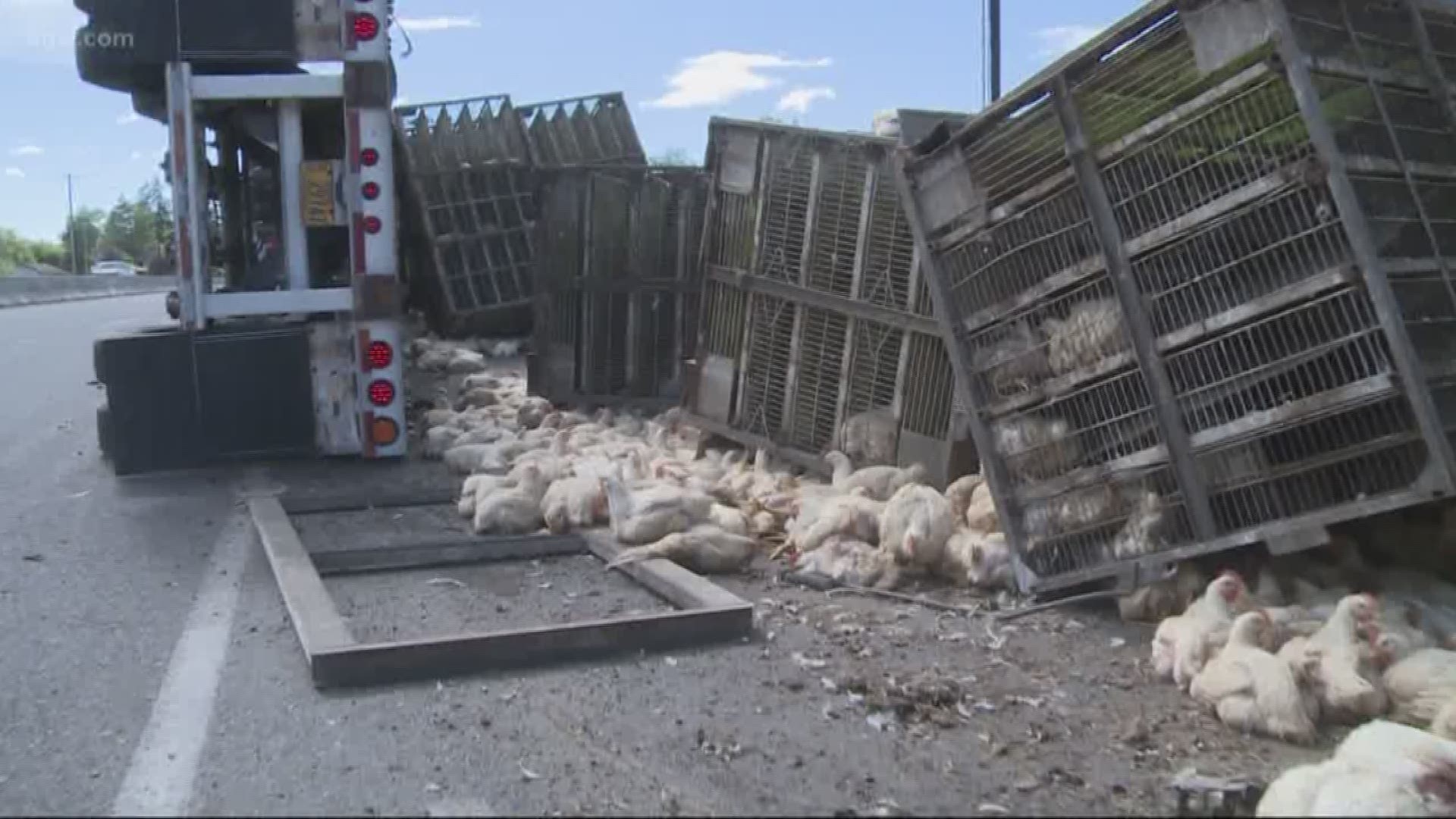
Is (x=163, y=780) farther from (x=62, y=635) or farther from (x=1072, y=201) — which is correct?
(x=1072, y=201)

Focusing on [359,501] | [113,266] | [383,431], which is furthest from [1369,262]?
[113,266]

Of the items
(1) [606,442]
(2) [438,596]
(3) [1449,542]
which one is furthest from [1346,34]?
(1) [606,442]

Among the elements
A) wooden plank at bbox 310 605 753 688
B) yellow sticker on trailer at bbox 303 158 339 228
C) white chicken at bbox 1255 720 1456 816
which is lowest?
white chicken at bbox 1255 720 1456 816

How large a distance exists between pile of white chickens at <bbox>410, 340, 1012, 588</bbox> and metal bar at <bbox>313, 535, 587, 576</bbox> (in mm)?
220

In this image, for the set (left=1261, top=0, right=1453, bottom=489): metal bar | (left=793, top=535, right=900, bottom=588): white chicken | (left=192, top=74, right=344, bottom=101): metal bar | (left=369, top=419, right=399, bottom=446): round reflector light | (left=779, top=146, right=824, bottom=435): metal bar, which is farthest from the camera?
(left=369, top=419, right=399, bottom=446): round reflector light

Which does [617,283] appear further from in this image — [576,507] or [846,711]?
[846,711]

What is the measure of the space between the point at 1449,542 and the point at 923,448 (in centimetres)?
265

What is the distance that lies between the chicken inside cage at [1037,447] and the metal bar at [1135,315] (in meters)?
0.48

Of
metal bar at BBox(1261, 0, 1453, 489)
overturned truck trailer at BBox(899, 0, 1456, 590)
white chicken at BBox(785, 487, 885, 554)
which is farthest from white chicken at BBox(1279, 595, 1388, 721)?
white chicken at BBox(785, 487, 885, 554)

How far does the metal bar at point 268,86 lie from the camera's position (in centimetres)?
810

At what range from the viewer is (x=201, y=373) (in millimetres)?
8266

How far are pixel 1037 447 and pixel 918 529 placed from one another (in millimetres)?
630

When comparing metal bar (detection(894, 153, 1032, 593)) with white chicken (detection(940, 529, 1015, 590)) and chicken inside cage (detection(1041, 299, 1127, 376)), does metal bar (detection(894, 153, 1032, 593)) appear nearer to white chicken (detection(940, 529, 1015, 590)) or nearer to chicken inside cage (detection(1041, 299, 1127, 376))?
white chicken (detection(940, 529, 1015, 590))

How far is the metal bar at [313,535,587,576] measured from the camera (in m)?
6.27
